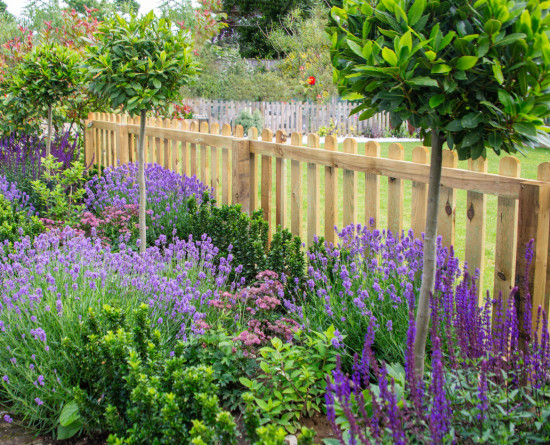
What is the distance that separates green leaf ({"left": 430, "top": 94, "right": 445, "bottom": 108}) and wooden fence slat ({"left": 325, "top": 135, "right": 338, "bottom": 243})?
215 centimetres

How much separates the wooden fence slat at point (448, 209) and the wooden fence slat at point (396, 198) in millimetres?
374

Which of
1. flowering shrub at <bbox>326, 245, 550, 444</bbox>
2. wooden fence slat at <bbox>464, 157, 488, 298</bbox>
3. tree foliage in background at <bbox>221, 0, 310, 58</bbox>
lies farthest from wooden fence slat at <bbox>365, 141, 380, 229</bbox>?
tree foliage in background at <bbox>221, 0, 310, 58</bbox>

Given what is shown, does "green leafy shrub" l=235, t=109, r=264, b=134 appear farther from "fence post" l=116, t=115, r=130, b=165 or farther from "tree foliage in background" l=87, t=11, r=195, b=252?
"tree foliage in background" l=87, t=11, r=195, b=252

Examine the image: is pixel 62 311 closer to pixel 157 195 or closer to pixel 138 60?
pixel 138 60

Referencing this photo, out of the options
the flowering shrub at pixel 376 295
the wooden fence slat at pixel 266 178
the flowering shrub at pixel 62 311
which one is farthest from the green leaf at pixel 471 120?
the wooden fence slat at pixel 266 178

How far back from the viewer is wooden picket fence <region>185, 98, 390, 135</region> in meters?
18.9

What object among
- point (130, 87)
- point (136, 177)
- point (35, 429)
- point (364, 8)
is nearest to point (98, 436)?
point (35, 429)

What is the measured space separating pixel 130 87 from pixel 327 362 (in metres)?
2.59

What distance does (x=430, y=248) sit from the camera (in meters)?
2.11

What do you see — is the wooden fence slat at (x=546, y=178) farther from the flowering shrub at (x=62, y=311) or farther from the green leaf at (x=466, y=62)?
the flowering shrub at (x=62, y=311)

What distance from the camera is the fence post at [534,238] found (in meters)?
2.52

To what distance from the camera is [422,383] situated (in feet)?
5.87

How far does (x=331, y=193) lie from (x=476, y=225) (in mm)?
1357

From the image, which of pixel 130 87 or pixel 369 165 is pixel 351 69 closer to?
pixel 369 165
